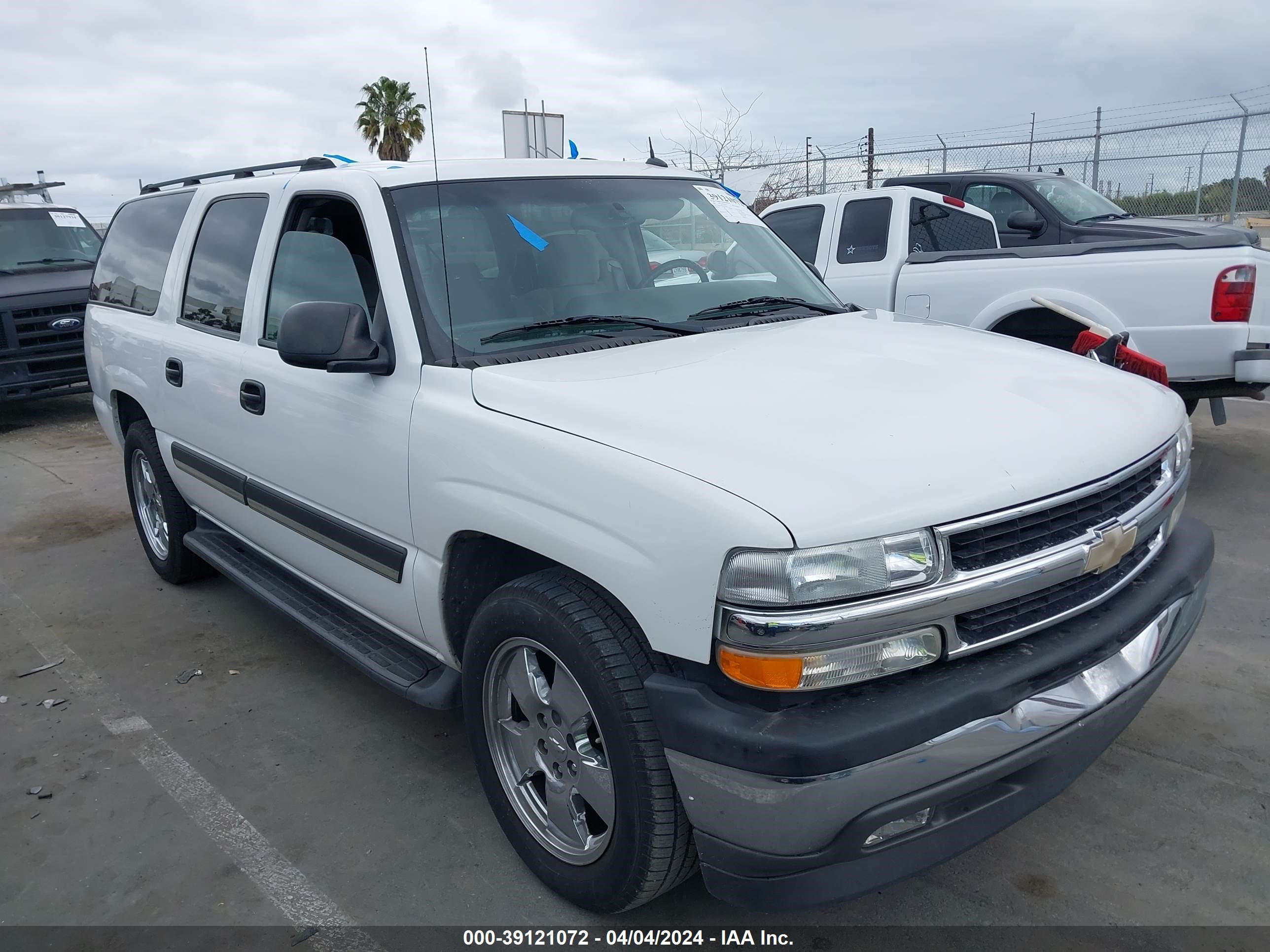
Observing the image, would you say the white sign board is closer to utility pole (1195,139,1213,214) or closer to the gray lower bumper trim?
the gray lower bumper trim

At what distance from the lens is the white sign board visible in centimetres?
516

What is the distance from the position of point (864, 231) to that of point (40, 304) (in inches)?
317

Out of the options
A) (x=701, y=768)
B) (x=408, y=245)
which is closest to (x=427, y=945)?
(x=701, y=768)

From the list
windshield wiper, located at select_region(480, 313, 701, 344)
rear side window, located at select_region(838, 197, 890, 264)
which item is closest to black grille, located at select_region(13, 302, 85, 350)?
rear side window, located at select_region(838, 197, 890, 264)

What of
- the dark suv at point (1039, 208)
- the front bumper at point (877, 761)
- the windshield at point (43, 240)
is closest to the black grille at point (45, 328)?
the windshield at point (43, 240)

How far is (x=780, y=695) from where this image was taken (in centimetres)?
200

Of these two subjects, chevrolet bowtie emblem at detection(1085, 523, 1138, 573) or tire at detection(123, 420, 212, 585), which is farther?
tire at detection(123, 420, 212, 585)

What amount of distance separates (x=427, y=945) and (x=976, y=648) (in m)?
1.57

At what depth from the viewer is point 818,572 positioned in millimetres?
1939

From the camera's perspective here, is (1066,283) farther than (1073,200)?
No

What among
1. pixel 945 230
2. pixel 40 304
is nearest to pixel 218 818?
pixel 945 230

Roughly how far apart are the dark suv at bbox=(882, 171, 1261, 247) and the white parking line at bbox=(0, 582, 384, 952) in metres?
7.71

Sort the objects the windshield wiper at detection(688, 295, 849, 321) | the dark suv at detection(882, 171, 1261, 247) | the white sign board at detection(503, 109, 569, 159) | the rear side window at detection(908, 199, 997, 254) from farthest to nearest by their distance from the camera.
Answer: the dark suv at detection(882, 171, 1261, 247) → the rear side window at detection(908, 199, 997, 254) → the white sign board at detection(503, 109, 569, 159) → the windshield wiper at detection(688, 295, 849, 321)

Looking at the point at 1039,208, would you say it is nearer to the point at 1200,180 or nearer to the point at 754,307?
the point at 754,307
